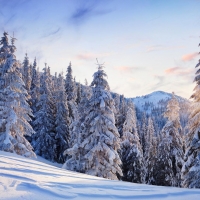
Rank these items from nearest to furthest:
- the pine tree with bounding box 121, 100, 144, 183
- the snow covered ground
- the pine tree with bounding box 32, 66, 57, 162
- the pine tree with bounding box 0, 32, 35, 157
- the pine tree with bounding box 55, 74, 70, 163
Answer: the snow covered ground → the pine tree with bounding box 0, 32, 35, 157 → the pine tree with bounding box 121, 100, 144, 183 → the pine tree with bounding box 32, 66, 57, 162 → the pine tree with bounding box 55, 74, 70, 163

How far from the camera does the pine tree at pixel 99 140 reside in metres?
16.3

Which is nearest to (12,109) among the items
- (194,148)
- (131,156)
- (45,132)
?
(194,148)

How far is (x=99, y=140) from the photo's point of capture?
1678 cm

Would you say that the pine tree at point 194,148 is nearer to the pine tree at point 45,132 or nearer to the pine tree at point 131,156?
the pine tree at point 131,156

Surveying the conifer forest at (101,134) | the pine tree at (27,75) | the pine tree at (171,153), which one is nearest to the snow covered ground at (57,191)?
the conifer forest at (101,134)

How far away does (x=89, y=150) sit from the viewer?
1711cm

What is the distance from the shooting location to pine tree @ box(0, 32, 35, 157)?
16920 millimetres

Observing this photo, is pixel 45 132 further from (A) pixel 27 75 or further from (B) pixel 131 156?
(A) pixel 27 75

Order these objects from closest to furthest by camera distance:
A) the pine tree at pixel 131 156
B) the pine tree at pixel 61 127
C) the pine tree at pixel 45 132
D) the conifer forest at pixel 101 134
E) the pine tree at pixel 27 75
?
the conifer forest at pixel 101 134 → the pine tree at pixel 131 156 → the pine tree at pixel 45 132 → the pine tree at pixel 61 127 → the pine tree at pixel 27 75

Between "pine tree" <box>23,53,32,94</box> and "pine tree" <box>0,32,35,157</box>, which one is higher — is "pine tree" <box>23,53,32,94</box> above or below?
above

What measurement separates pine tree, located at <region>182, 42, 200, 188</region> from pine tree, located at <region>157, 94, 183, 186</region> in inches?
313

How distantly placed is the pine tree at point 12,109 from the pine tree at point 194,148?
1169cm

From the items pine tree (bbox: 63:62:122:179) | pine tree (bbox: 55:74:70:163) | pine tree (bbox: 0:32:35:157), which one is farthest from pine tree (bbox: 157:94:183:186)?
pine tree (bbox: 55:74:70:163)

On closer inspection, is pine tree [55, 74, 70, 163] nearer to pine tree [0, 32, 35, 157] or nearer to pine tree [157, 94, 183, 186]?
pine tree [0, 32, 35, 157]
